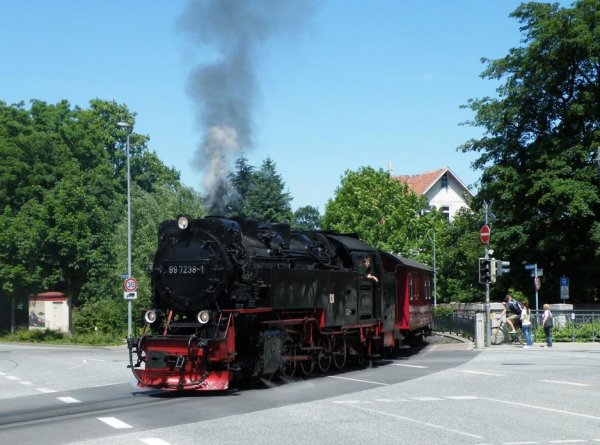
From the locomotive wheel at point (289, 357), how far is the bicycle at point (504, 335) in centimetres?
1447

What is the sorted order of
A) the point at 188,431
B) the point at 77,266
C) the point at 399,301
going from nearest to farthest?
1. the point at 188,431
2. the point at 399,301
3. the point at 77,266

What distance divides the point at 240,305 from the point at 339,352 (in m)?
5.01

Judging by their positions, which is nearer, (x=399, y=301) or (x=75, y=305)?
(x=399, y=301)

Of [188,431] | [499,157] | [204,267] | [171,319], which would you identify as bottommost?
[188,431]

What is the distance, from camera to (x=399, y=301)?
25016 millimetres

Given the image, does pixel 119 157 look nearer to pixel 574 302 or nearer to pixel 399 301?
pixel 574 302

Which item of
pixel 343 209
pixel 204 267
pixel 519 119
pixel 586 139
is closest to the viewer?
pixel 204 267

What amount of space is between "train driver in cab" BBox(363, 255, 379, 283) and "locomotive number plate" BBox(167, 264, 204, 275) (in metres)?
6.41

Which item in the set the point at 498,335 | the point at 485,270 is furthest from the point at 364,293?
the point at 498,335

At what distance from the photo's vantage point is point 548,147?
38.8m

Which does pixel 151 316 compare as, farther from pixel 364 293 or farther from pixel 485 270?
pixel 485 270

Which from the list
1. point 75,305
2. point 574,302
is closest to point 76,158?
point 75,305

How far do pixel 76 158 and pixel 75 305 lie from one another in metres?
11.8

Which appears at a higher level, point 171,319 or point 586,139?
point 586,139
